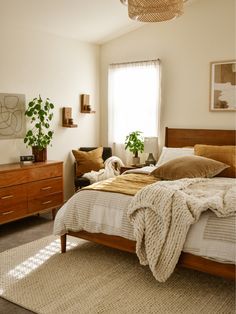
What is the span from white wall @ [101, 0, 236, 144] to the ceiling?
385 mm

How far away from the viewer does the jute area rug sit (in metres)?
2.51

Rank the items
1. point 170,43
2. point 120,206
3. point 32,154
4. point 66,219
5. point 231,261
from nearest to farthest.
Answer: point 231,261 < point 120,206 < point 66,219 < point 32,154 < point 170,43

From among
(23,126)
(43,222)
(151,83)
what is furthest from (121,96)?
(43,222)

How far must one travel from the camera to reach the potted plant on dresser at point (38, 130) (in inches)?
179

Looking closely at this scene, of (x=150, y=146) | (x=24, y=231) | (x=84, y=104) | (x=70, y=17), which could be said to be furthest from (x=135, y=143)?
(x=24, y=231)

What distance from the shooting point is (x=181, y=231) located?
2.61 metres

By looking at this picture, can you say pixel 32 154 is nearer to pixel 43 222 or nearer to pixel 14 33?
pixel 43 222

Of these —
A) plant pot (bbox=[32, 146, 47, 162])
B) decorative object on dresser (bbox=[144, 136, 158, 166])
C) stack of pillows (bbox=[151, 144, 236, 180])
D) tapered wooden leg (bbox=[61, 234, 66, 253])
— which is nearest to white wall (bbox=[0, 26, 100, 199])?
plant pot (bbox=[32, 146, 47, 162])

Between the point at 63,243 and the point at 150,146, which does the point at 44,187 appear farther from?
the point at 150,146

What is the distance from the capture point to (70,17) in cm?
455

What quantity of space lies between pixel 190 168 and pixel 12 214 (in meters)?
2.00

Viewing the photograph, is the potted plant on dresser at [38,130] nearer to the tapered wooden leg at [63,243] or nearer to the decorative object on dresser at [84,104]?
the decorative object on dresser at [84,104]

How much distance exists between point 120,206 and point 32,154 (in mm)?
2078

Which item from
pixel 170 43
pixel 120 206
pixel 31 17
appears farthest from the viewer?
pixel 170 43
